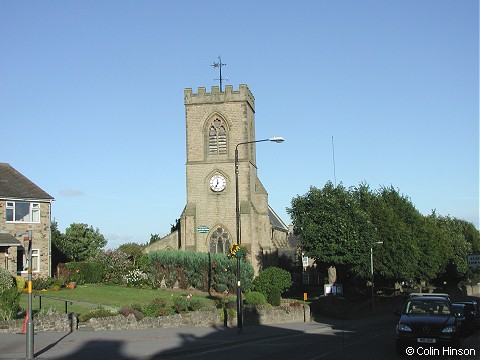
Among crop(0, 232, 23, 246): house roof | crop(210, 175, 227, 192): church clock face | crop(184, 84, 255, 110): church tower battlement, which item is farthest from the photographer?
crop(184, 84, 255, 110): church tower battlement

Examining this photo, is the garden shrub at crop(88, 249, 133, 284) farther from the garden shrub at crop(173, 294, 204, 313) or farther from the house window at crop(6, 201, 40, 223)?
the garden shrub at crop(173, 294, 204, 313)

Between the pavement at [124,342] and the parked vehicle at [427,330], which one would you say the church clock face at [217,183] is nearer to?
the pavement at [124,342]

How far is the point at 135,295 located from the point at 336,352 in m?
24.9

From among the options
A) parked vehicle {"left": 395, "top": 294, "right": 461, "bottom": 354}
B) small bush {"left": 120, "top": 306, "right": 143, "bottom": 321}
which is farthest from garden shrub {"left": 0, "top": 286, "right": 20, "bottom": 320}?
parked vehicle {"left": 395, "top": 294, "right": 461, "bottom": 354}

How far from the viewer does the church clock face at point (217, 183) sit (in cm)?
6228

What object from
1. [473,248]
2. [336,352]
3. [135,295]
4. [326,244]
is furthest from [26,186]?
[473,248]

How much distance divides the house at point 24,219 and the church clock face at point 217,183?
19420 millimetres

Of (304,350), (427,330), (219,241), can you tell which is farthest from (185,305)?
(219,241)

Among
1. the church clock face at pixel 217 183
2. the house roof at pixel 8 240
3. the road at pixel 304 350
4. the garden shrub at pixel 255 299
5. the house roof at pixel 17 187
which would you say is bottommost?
the road at pixel 304 350

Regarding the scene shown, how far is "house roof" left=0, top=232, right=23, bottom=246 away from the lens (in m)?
40.6

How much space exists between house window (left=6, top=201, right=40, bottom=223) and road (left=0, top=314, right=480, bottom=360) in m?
19.1

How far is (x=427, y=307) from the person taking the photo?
73.7ft

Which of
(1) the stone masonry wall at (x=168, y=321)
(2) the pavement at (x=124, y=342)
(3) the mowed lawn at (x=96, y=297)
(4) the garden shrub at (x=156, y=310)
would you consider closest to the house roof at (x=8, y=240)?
(3) the mowed lawn at (x=96, y=297)

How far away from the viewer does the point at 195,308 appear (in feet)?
108
